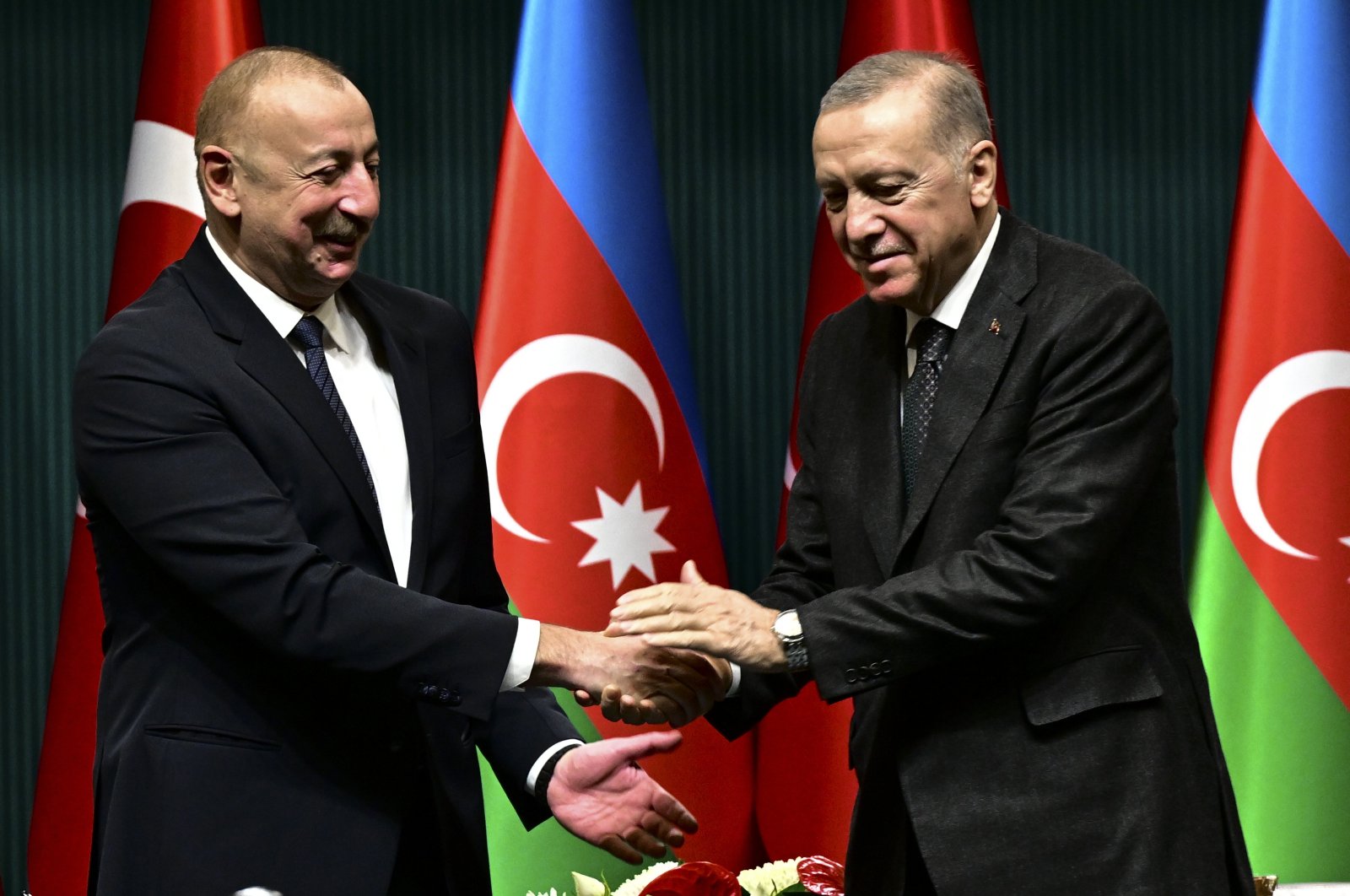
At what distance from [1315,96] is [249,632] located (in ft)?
10.2

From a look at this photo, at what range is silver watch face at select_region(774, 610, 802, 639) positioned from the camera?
91.6 inches

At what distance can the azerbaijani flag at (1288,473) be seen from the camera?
3883 millimetres

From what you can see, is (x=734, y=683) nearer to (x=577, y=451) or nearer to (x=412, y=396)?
(x=412, y=396)

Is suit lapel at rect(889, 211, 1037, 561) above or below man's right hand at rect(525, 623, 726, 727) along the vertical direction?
above

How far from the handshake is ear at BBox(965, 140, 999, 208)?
71 centimetres

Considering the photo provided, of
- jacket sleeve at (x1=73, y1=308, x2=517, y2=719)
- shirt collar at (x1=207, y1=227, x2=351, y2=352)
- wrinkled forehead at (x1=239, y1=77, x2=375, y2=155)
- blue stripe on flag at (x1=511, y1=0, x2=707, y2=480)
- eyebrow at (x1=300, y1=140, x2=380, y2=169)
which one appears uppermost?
blue stripe on flag at (x1=511, y1=0, x2=707, y2=480)

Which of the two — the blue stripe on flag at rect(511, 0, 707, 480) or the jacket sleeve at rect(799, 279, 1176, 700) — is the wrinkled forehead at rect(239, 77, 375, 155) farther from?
the blue stripe on flag at rect(511, 0, 707, 480)

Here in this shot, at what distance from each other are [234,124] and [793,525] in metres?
1.13

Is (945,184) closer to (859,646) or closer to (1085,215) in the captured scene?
(859,646)

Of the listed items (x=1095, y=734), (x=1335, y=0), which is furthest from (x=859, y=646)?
(x=1335, y=0)

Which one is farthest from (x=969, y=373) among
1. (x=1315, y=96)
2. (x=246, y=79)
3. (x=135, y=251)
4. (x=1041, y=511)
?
(x=135, y=251)

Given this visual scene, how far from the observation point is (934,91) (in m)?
2.36

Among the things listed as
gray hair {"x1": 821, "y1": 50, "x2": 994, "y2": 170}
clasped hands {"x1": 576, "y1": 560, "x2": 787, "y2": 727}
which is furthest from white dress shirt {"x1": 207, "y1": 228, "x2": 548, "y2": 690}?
gray hair {"x1": 821, "y1": 50, "x2": 994, "y2": 170}

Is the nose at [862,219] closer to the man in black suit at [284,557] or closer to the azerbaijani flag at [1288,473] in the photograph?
the man in black suit at [284,557]
